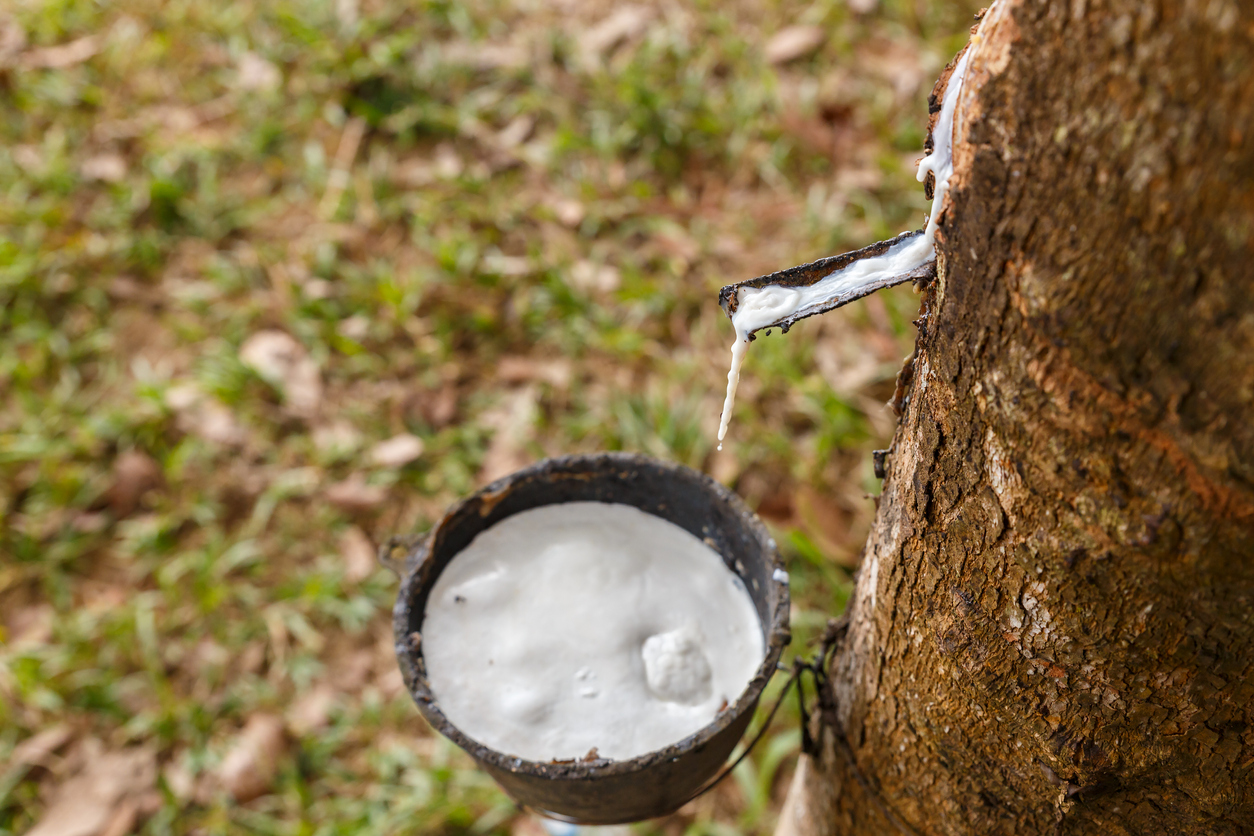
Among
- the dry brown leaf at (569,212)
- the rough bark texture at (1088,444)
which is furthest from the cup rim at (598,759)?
the dry brown leaf at (569,212)

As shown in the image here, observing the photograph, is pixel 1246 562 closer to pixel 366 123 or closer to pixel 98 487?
pixel 98 487

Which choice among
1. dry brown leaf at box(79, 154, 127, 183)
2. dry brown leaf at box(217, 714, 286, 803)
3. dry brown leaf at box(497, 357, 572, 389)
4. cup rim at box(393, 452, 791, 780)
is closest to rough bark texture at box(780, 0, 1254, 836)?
cup rim at box(393, 452, 791, 780)

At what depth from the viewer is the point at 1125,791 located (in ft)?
3.15

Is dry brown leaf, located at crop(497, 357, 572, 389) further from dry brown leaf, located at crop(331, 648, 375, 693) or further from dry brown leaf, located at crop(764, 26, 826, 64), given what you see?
dry brown leaf, located at crop(764, 26, 826, 64)

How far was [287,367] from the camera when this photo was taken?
9.71ft

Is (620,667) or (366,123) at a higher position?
(620,667)

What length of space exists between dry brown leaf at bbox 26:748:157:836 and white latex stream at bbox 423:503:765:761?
135 centimetres

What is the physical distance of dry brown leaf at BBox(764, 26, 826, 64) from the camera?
140 inches

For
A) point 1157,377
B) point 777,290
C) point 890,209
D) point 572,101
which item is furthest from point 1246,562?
point 572,101

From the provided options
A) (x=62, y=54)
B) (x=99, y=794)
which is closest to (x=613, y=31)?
(x=62, y=54)

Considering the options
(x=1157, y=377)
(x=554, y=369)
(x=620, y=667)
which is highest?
(x=1157, y=377)

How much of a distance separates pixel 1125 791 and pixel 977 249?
620 mm

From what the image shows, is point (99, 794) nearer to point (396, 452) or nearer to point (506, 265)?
point (396, 452)

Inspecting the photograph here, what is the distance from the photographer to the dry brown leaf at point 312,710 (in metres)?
2.34
